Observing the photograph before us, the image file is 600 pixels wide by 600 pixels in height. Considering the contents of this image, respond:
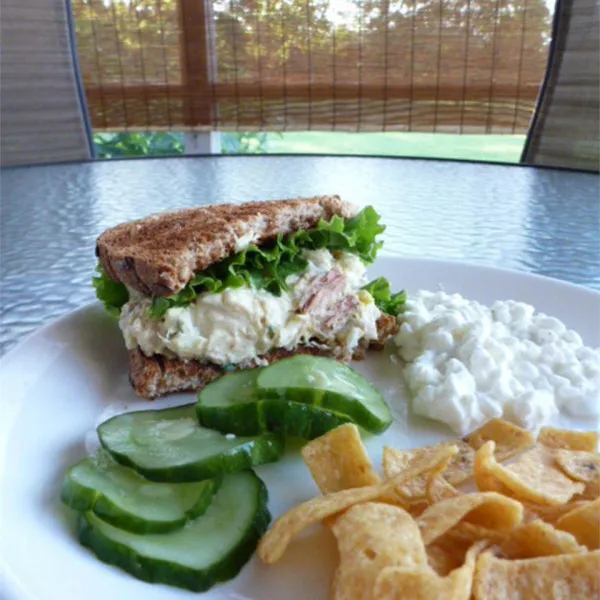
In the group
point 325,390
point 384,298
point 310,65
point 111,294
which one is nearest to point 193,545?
point 325,390

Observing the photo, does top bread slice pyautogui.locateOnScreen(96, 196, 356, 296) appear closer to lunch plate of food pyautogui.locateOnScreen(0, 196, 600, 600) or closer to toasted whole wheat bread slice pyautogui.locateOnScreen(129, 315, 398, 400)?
lunch plate of food pyautogui.locateOnScreen(0, 196, 600, 600)

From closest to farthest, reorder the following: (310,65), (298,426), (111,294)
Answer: (298,426), (111,294), (310,65)

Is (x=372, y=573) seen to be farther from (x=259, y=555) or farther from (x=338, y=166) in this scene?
(x=338, y=166)

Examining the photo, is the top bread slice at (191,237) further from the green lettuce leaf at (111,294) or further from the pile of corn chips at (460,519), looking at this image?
the pile of corn chips at (460,519)

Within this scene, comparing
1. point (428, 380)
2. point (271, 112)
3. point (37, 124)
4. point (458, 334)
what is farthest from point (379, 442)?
point (271, 112)

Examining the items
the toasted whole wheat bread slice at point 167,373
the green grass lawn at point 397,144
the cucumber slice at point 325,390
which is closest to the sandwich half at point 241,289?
the toasted whole wheat bread slice at point 167,373

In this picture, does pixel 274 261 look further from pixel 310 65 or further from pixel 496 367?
Answer: pixel 310 65

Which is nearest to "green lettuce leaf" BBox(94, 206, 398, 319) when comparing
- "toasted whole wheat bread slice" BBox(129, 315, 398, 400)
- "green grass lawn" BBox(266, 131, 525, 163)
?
"toasted whole wheat bread slice" BBox(129, 315, 398, 400)
